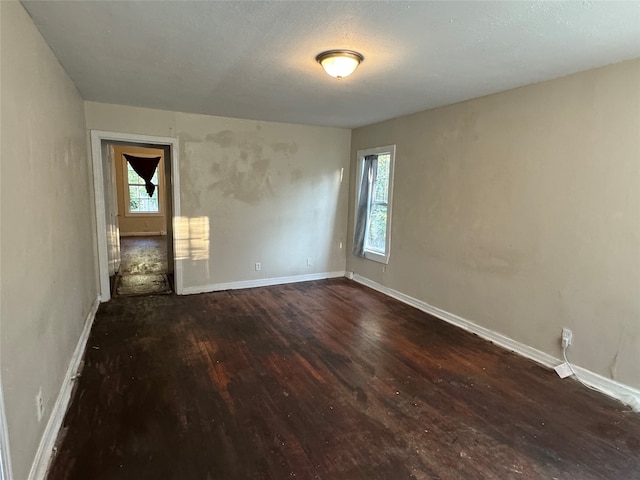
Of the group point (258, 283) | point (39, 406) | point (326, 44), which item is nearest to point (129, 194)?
point (258, 283)

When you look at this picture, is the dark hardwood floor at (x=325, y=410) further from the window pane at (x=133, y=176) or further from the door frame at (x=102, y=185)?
the window pane at (x=133, y=176)

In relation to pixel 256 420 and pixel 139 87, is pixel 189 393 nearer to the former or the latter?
pixel 256 420

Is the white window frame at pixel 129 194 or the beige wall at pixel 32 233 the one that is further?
the white window frame at pixel 129 194

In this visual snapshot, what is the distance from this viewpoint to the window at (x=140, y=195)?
992cm

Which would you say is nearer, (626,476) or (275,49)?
(626,476)

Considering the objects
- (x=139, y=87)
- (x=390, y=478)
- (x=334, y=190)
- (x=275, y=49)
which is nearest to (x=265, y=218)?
(x=334, y=190)

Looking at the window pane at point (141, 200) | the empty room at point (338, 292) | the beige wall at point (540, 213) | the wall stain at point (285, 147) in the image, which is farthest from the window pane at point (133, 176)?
the beige wall at point (540, 213)

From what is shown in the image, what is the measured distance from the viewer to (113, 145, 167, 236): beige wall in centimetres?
952

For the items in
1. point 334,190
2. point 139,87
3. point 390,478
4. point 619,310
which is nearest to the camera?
point 390,478

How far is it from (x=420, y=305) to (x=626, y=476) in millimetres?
2596

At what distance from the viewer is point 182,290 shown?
483 cm

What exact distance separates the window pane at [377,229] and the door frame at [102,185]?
268cm

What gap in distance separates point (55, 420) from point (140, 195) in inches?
358

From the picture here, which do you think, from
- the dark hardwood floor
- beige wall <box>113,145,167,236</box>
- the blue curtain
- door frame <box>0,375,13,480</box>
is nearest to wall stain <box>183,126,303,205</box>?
the blue curtain
